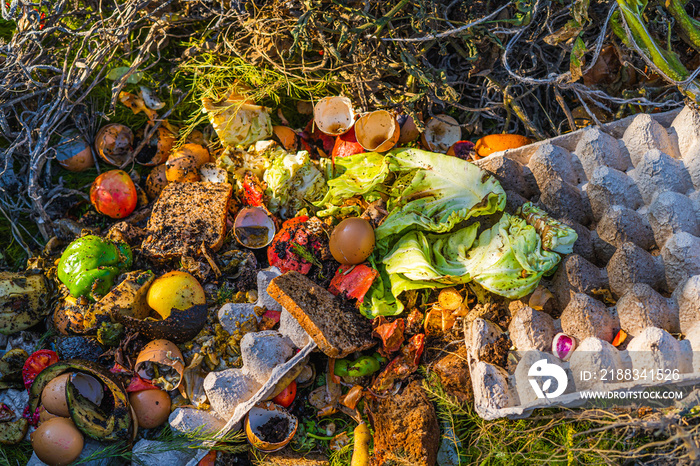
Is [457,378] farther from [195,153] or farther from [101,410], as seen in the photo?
[195,153]

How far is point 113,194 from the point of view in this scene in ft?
11.6

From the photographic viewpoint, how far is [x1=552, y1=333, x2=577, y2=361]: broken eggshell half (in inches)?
97.8

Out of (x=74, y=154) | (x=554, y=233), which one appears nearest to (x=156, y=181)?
(x=74, y=154)

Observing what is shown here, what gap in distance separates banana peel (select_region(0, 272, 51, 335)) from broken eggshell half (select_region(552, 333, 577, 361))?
10.4ft

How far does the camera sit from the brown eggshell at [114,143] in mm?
3809

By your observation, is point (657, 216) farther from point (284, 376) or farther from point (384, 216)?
point (284, 376)

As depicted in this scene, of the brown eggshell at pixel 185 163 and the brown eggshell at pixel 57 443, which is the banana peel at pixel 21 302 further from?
the brown eggshell at pixel 185 163

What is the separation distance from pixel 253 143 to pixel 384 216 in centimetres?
118

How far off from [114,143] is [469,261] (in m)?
2.79

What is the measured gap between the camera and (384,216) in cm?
316

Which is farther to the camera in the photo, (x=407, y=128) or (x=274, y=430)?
(x=407, y=128)

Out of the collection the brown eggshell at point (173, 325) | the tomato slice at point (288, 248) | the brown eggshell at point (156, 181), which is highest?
the brown eggshell at point (156, 181)

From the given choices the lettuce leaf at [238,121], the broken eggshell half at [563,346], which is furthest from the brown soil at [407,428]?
the lettuce leaf at [238,121]

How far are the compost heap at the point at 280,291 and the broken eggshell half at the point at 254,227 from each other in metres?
0.01
